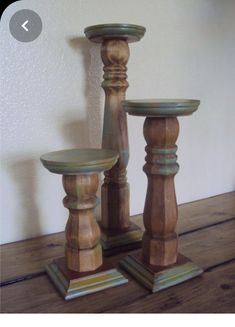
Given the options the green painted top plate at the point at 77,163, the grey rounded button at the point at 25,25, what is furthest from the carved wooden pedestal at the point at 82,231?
the grey rounded button at the point at 25,25

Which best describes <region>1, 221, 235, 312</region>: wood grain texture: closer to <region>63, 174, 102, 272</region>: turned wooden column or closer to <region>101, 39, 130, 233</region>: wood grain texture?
<region>63, 174, 102, 272</region>: turned wooden column

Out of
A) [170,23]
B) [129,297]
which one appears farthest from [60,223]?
[170,23]

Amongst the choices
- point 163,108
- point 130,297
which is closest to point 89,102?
point 163,108

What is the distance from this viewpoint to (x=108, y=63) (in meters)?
0.63

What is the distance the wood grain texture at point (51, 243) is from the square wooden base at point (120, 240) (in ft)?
0.28

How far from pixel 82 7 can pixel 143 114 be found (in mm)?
324

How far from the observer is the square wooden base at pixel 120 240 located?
25.9 inches

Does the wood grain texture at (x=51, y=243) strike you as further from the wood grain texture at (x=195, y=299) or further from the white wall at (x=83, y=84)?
the wood grain texture at (x=195, y=299)

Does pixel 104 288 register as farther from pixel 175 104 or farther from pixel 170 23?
pixel 170 23

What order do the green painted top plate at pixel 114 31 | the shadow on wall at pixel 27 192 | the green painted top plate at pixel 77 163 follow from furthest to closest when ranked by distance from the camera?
the shadow on wall at pixel 27 192 < the green painted top plate at pixel 114 31 < the green painted top plate at pixel 77 163

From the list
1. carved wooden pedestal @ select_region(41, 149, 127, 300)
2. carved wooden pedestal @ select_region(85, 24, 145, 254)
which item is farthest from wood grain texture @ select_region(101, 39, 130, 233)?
carved wooden pedestal @ select_region(41, 149, 127, 300)

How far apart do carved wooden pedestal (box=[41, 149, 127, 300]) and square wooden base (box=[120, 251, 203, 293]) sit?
3 cm

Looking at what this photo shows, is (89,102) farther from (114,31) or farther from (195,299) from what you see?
(195,299)

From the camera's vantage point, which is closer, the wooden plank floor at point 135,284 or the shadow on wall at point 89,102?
the wooden plank floor at point 135,284
